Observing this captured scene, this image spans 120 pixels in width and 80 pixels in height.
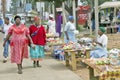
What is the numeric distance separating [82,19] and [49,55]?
71.7 ft

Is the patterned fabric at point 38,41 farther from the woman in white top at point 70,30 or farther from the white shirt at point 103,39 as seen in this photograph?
the white shirt at point 103,39

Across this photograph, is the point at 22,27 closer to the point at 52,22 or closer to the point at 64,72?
the point at 64,72

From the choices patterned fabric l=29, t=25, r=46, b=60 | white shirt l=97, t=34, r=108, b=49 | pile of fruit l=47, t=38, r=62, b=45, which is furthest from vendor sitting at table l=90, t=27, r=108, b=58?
pile of fruit l=47, t=38, r=62, b=45

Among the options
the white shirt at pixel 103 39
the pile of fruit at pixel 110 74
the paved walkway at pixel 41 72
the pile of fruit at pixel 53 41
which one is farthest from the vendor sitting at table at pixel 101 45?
the pile of fruit at pixel 53 41

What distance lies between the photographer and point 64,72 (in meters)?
12.4

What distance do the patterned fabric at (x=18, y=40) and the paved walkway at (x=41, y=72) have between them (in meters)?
0.57

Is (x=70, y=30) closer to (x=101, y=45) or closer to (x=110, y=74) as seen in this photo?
(x=101, y=45)

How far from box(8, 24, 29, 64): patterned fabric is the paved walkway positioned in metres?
0.57

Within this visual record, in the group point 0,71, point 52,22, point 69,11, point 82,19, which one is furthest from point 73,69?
point 82,19

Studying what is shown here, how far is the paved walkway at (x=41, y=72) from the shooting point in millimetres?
11562

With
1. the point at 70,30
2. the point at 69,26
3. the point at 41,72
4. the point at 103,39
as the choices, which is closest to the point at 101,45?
the point at 103,39

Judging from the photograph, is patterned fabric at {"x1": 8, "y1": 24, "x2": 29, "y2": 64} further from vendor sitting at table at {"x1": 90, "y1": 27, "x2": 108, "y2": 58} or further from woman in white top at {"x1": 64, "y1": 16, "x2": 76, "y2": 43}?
woman in white top at {"x1": 64, "y1": 16, "x2": 76, "y2": 43}

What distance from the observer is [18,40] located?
12250mm

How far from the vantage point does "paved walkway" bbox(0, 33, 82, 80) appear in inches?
455
